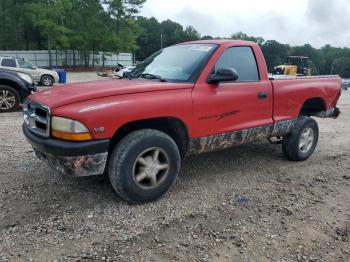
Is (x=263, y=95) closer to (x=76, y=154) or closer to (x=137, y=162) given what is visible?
(x=137, y=162)

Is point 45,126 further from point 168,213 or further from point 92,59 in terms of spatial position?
point 92,59

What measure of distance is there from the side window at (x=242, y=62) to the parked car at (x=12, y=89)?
6.84 metres

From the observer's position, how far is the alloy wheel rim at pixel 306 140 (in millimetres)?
5946

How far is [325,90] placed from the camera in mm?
6109

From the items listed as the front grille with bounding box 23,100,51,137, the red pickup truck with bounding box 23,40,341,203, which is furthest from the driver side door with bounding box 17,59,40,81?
the front grille with bounding box 23,100,51,137

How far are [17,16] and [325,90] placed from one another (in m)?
55.8

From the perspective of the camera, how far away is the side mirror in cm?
426

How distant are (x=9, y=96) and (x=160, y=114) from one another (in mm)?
7293

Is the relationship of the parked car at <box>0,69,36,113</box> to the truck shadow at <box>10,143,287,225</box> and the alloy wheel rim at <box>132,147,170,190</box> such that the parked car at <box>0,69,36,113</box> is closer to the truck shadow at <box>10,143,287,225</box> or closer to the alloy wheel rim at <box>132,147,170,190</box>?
the truck shadow at <box>10,143,287,225</box>

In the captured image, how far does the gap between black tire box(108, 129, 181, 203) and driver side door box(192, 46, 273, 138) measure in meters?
0.46

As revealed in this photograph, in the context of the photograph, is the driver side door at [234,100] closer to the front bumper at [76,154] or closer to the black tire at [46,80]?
Answer: the front bumper at [76,154]

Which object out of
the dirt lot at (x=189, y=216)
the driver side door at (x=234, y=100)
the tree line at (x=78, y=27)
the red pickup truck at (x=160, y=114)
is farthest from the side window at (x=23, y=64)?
the tree line at (x=78, y=27)

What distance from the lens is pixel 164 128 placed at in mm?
4344

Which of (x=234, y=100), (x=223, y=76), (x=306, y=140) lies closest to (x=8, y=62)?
(x=306, y=140)
